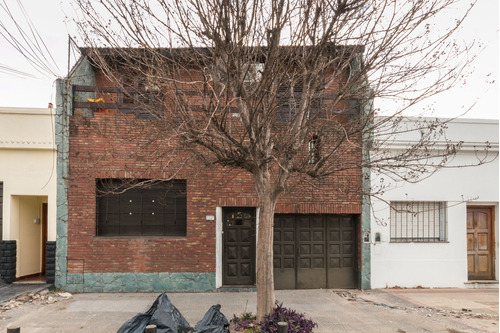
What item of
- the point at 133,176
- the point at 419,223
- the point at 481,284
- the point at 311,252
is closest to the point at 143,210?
the point at 133,176

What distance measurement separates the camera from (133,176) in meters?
8.74

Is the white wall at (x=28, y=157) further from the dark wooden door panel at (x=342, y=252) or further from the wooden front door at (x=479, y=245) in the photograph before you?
the wooden front door at (x=479, y=245)

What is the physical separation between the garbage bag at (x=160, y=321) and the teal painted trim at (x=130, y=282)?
301cm

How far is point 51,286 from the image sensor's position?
877 cm

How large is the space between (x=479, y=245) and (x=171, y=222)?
338 inches

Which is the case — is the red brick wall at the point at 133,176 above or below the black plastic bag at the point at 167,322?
above

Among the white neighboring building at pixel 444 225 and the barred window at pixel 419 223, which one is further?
the barred window at pixel 419 223

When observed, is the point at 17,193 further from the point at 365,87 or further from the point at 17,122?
the point at 365,87

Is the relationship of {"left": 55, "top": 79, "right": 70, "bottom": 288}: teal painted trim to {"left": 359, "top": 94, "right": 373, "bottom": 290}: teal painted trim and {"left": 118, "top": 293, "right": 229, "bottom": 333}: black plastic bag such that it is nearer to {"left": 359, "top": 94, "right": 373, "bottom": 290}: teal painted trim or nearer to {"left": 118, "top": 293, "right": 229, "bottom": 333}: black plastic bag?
{"left": 118, "top": 293, "right": 229, "bottom": 333}: black plastic bag

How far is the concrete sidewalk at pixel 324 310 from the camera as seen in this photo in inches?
261

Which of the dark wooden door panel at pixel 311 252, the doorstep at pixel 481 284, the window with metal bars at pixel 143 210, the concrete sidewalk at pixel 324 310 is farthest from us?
the doorstep at pixel 481 284

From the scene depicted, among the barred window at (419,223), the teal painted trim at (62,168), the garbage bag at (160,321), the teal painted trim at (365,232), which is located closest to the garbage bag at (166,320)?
the garbage bag at (160,321)

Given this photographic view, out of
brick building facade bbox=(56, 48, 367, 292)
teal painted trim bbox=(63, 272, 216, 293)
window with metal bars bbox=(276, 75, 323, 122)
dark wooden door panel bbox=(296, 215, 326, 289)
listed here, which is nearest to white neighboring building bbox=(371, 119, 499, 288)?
brick building facade bbox=(56, 48, 367, 292)

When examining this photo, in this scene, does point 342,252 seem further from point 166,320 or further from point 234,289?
point 166,320
